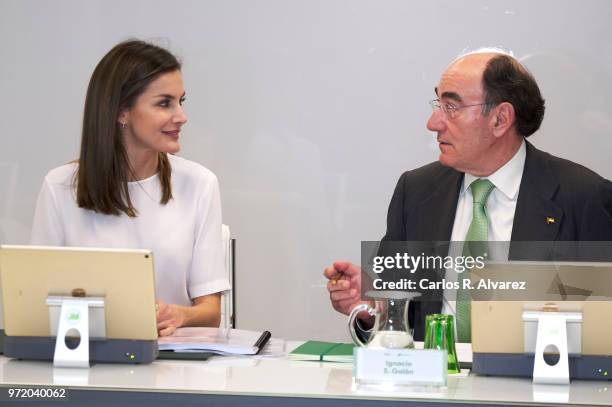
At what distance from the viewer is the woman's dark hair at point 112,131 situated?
306cm

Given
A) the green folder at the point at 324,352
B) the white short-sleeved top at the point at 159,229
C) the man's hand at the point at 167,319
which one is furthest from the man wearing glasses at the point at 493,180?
the man's hand at the point at 167,319

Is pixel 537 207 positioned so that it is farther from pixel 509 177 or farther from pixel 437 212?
pixel 437 212

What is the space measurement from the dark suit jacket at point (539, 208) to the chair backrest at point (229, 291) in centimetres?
63

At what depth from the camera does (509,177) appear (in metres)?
3.01

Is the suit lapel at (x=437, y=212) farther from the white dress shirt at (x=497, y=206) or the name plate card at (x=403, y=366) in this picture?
the name plate card at (x=403, y=366)

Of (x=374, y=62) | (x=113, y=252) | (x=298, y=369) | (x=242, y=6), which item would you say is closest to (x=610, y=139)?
(x=374, y=62)

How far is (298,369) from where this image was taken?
2.20 metres

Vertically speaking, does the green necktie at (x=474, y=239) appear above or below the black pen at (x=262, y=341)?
above

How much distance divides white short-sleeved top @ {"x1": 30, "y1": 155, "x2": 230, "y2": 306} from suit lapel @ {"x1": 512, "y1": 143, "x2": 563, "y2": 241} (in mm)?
1026

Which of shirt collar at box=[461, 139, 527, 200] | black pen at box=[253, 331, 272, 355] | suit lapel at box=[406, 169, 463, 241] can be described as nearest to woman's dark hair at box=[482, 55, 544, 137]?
shirt collar at box=[461, 139, 527, 200]

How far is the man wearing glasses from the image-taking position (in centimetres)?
294

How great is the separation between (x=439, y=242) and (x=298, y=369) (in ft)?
3.09

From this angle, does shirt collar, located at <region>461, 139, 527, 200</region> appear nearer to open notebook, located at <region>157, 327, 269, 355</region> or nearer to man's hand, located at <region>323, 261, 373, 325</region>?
man's hand, located at <region>323, 261, 373, 325</region>

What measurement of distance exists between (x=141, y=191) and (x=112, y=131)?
8.9 inches
